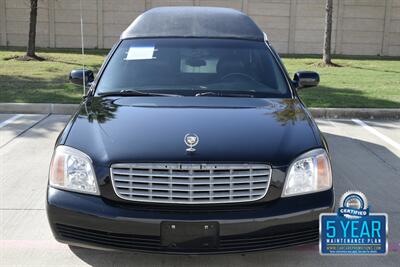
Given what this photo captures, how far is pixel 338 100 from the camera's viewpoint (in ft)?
32.1

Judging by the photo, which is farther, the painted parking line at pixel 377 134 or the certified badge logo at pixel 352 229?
the painted parking line at pixel 377 134

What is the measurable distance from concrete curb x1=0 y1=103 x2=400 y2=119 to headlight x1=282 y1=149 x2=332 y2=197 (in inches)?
218

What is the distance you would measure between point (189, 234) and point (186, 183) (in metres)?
0.31

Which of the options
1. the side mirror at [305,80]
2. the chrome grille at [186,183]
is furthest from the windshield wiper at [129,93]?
the side mirror at [305,80]

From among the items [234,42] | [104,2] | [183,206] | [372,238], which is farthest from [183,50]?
[104,2]

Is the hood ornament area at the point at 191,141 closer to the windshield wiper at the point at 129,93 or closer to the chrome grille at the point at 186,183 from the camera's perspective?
the chrome grille at the point at 186,183

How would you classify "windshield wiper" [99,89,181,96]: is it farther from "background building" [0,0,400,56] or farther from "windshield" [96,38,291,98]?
"background building" [0,0,400,56]

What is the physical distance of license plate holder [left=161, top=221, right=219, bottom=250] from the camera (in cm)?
306

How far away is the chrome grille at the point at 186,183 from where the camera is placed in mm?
3129

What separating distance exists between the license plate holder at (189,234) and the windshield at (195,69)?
1442 millimetres

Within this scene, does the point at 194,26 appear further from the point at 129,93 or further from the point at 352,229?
the point at 352,229

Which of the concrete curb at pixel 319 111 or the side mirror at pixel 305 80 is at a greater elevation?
the side mirror at pixel 305 80

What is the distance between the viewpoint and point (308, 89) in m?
10.9

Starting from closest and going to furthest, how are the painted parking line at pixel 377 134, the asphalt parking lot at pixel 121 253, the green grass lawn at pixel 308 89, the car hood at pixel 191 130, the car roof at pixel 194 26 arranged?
the car hood at pixel 191 130, the asphalt parking lot at pixel 121 253, the car roof at pixel 194 26, the painted parking line at pixel 377 134, the green grass lawn at pixel 308 89
